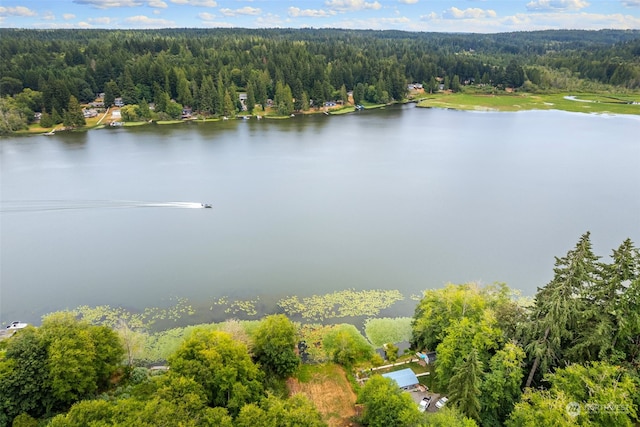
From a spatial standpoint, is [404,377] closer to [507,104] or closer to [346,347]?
[346,347]

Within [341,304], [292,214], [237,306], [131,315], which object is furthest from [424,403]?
[292,214]

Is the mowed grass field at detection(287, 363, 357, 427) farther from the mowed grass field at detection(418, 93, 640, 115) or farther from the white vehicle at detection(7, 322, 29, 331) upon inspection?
the mowed grass field at detection(418, 93, 640, 115)

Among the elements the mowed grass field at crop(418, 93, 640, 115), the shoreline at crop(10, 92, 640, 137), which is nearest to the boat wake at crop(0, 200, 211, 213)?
the shoreline at crop(10, 92, 640, 137)

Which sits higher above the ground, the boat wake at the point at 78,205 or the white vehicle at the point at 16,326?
the boat wake at the point at 78,205

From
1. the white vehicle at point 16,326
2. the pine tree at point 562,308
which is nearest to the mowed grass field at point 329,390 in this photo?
the pine tree at point 562,308

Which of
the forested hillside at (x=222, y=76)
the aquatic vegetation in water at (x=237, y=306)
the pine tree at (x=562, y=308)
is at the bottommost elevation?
the aquatic vegetation in water at (x=237, y=306)

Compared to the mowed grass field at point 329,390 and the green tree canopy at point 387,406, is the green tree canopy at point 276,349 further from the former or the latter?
the green tree canopy at point 387,406
